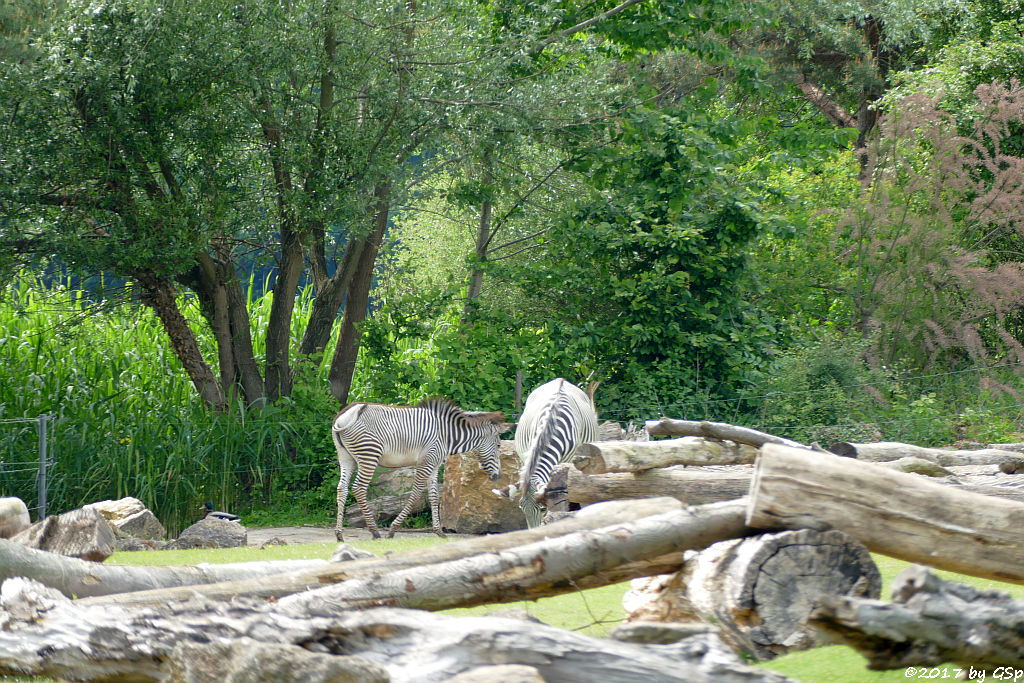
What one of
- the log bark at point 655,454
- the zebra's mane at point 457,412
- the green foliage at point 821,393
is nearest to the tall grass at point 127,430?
the zebra's mane at point 457,412

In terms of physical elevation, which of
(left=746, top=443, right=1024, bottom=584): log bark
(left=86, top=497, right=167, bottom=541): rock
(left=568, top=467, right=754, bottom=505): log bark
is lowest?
(left=86, top=497, right=167, bottom=541): rock

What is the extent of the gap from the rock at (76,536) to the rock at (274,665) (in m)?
2.67

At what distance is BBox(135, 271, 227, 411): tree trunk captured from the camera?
38.0ft

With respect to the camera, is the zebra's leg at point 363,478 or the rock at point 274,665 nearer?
the rock at point 274,665

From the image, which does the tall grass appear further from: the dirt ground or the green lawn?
the green lawn

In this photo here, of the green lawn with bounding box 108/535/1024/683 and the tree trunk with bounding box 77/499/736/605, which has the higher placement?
the tree trunk with bounding box 77/499/736/605

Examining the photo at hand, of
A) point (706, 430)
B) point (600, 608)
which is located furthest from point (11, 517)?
point (706, 430)

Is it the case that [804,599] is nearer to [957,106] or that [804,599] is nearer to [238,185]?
[238,185]

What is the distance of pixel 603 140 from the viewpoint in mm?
13523

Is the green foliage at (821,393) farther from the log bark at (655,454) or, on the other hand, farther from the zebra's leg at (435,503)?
the zebra's leg at (435,503)

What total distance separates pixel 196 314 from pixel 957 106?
488 inches

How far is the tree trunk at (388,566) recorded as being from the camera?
3.72m

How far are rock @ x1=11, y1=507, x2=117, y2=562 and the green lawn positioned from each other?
1.66 metres

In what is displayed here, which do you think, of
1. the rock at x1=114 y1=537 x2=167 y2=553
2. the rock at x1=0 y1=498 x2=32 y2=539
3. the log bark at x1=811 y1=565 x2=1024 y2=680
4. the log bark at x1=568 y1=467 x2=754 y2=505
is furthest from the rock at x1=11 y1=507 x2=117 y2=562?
the log bark at x1=811 y1=565 x2=1024 y2=680
